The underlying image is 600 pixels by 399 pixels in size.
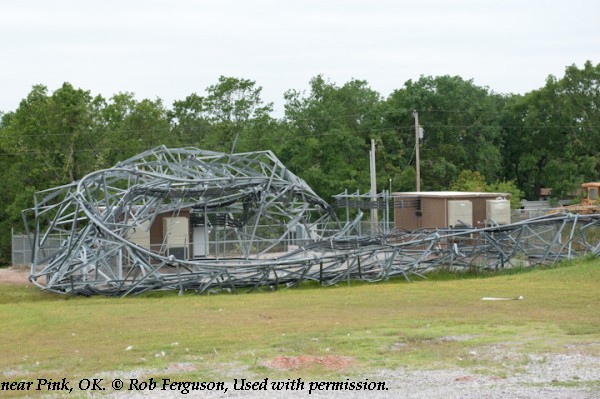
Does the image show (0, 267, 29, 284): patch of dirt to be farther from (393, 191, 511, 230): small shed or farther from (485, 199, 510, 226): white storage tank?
(485, 199, 510, 226): white storage tank

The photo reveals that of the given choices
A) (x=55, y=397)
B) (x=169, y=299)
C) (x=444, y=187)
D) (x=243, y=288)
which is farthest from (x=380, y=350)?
(x=444, y=187)

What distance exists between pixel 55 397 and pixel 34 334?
724 cm

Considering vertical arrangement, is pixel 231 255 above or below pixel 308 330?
above

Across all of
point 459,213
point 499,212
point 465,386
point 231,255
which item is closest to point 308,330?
point 465,386

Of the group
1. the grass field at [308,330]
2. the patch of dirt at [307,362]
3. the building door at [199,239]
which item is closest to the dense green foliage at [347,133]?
the building door at [199,239]

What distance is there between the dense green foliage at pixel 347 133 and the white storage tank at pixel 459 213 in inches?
944

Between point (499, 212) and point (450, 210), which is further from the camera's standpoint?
point (450, 210)

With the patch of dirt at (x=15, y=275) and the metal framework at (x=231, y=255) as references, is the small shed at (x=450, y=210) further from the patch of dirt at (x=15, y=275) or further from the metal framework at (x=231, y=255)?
the patch of dirt at (x=15, y=275)

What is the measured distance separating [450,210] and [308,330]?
21.3m

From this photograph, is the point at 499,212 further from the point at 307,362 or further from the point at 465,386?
the point at 465,386

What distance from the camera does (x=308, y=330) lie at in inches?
687

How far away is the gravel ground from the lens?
37.6ft

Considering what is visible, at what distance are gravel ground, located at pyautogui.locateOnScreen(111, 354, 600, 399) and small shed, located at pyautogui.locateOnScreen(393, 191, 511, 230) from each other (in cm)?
2398

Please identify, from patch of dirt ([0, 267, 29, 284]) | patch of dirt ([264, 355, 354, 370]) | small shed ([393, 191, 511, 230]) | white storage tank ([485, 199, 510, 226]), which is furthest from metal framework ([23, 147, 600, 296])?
patch of dirt ([264, 355, 354, 370])
